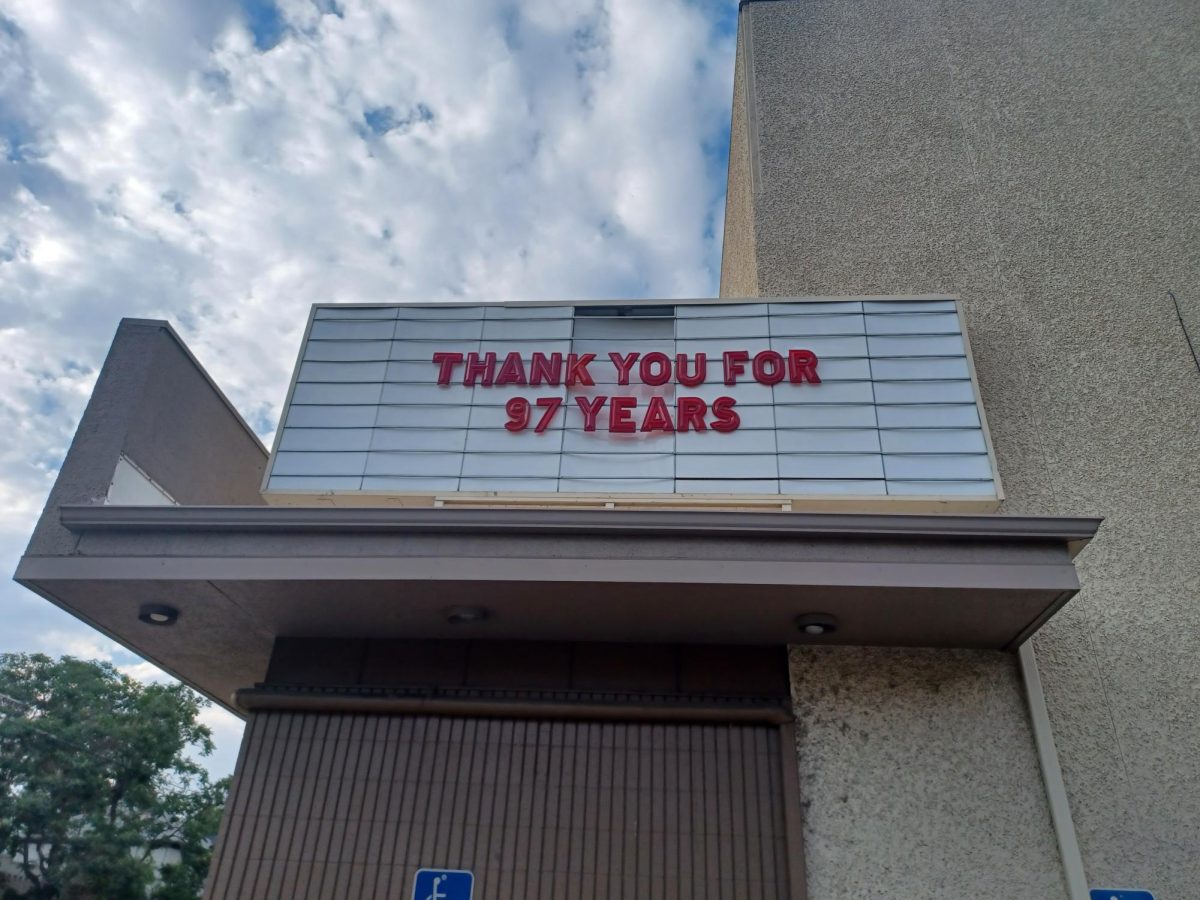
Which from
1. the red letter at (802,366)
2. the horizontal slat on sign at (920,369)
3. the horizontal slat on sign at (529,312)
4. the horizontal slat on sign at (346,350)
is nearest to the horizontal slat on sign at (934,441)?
the horizontal slat on sign at (920,369)

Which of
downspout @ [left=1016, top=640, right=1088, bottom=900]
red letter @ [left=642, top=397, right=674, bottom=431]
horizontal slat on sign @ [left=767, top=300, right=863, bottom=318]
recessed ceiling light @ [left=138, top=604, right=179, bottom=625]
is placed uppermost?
horizontal slat on sign @ [left=767, top=300, right=863, bottom=318]

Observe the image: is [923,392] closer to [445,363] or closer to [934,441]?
[934,441]

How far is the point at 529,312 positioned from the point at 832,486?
9.60 ft

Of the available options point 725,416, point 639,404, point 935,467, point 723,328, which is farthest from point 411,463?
point 935,467

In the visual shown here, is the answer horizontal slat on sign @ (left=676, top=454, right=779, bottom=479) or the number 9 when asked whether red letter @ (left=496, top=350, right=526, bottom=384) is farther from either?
horizontal slat on sign @ (left=676, top=454, right=779, bottom=479)

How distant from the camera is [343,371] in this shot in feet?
22.1

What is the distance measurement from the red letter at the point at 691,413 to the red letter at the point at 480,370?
5.07ft

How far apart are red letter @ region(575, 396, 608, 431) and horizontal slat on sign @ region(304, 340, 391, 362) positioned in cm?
172

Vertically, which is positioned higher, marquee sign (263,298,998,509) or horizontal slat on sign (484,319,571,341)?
horizontal slat on sign (484,319,571,341)

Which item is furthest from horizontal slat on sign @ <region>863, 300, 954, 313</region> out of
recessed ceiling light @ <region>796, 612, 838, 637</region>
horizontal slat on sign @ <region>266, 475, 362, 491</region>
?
horizontal slat on sign @ <region>266, 475, 362, 491</region>

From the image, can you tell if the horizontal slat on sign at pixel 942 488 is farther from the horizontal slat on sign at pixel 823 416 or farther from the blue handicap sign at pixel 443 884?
the blue handicap sign at pixel 443 884

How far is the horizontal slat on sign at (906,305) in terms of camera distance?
6648mm

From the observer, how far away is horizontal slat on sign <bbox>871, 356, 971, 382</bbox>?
6.29m

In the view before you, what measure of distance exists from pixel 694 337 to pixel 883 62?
4705mm
